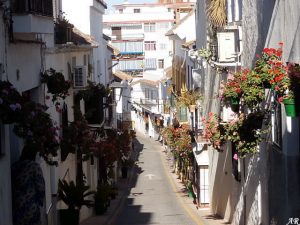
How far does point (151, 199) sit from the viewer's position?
33.9 metres

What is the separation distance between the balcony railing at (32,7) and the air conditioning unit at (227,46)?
20.3 feet

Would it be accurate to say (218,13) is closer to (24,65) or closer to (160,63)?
(24,65)

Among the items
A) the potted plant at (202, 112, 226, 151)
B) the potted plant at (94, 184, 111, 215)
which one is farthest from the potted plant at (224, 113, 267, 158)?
the potted plant at (94, 184, 111, 215)

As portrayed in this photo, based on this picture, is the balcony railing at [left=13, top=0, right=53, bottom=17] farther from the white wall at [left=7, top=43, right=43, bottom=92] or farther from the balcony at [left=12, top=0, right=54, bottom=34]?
the white wall at [left=7, top=43, right=43, bottom=92]

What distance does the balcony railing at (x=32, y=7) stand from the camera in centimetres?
1284

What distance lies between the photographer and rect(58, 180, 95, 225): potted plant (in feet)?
64.3

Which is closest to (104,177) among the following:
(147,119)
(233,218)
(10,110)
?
(233,218)

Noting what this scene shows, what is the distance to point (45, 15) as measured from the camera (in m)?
14.5

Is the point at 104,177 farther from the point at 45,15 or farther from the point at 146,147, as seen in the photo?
the point at 146,147

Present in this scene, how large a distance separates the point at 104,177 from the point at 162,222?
1263 centimetres

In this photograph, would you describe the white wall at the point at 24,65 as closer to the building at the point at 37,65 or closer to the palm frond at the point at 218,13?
the building at the point at 37,65

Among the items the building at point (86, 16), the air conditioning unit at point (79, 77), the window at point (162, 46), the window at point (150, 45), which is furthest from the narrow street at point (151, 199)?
the window at point (150, 45)

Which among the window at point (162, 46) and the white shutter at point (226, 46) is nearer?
the white shutter at point (226, 46)

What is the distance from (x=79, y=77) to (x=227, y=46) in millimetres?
6676
